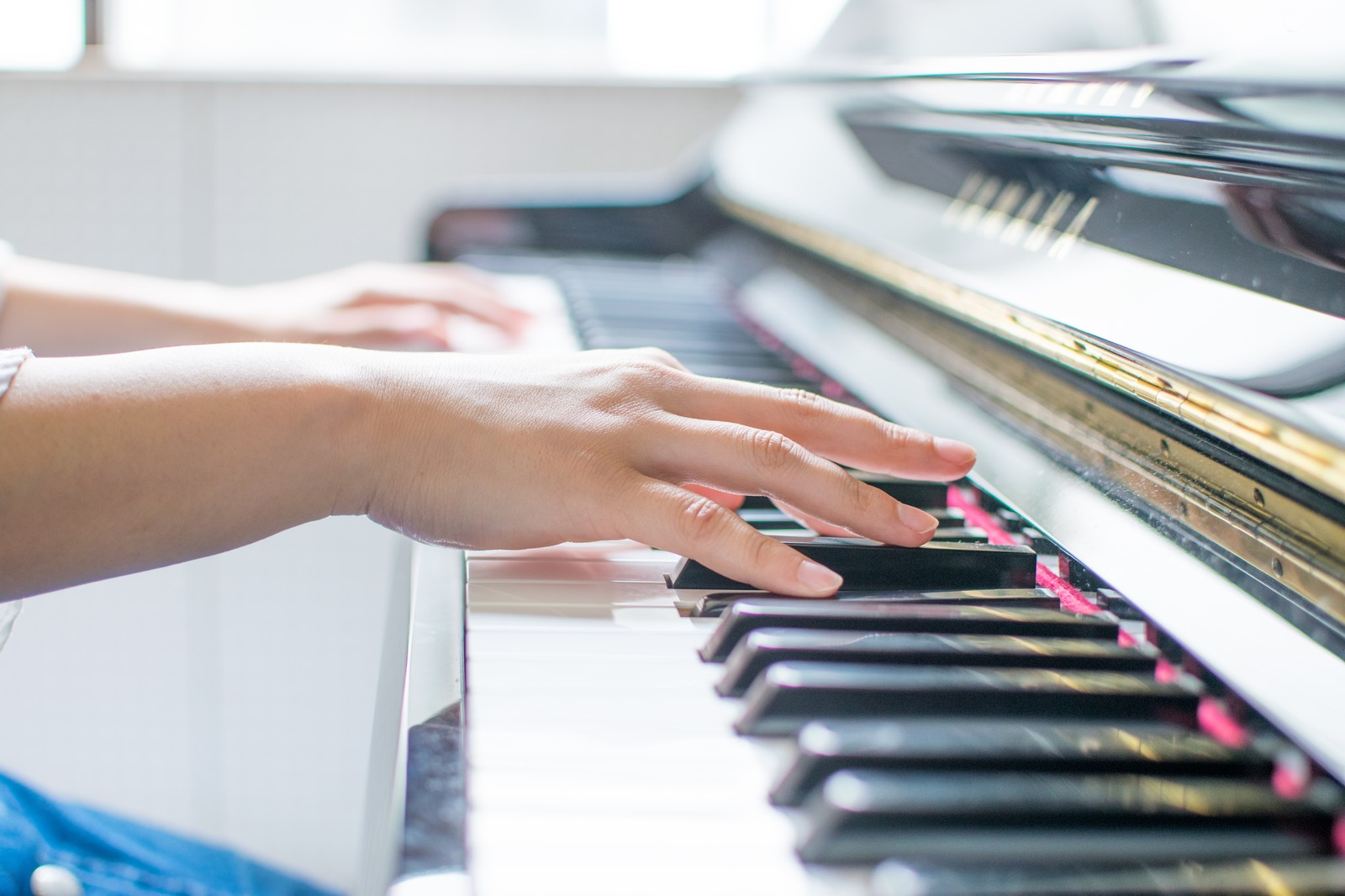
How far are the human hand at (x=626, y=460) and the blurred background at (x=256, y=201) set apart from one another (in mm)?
1542

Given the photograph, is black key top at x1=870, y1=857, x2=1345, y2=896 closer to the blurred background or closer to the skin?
the skin

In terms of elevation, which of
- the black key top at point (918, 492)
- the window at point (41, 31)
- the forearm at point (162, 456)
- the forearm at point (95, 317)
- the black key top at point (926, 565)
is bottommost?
the black key top at point (926, 565)

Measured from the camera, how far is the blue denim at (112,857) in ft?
2.40

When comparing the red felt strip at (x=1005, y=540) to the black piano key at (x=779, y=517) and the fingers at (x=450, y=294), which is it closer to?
the black piano key at (x=779, y=517)

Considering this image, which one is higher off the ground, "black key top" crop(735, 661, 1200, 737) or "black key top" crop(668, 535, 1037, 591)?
"black key top" crop(668, 535, 1037, 591)

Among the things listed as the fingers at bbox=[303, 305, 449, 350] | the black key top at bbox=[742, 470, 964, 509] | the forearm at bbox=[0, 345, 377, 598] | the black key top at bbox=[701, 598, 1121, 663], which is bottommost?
the black key top at bbox=[701, 598, 1121, 663]

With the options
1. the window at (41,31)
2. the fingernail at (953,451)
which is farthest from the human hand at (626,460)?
the window at (41,31)

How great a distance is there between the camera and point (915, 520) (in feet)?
1.95

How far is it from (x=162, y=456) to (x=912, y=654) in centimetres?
39

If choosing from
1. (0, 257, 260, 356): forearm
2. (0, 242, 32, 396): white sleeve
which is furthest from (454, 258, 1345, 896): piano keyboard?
(0, 257, 260, 356): forearm

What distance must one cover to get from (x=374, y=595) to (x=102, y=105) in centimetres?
108

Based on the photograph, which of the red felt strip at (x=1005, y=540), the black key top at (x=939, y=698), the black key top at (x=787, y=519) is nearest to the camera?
the black key top at (x=939, y=698)

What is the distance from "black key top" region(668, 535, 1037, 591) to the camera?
58 centimetres

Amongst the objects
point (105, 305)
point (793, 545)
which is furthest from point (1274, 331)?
point (105, 305)
